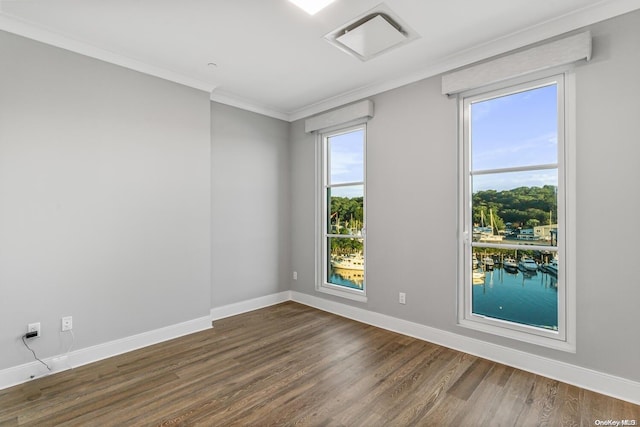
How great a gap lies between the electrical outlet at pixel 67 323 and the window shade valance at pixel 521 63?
3.86m

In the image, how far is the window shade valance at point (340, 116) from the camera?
3654 mm

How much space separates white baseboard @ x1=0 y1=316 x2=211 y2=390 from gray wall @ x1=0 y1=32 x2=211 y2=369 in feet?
0.19

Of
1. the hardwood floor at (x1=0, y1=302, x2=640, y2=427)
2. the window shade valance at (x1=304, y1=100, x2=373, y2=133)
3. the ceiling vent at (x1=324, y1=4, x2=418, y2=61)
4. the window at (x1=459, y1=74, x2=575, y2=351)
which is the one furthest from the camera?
the window shade valance at (x1=304, y1=100, x2=373, y2=133)

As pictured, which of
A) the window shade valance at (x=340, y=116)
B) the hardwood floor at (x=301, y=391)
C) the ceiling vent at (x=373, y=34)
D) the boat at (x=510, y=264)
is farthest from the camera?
the window shade valance at (x=340, y=116)

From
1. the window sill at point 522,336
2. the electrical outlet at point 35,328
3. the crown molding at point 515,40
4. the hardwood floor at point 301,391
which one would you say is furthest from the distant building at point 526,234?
the electrical outlet at point 35,328

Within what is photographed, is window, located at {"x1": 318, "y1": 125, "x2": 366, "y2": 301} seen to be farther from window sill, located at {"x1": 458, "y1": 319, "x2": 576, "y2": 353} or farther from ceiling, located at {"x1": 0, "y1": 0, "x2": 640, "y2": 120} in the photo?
window sill, located at {"x1": 458, "y1": 319, "x2": 576, "y2": 353}

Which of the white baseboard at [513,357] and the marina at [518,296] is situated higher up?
the marina at [518,296]

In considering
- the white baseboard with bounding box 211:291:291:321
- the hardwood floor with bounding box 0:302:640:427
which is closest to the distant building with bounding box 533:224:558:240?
the hardwood floor with bounding box 0:302:640:427

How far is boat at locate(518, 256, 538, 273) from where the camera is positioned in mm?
2654

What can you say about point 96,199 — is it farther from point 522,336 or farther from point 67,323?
point 522,336

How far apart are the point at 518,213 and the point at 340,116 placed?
2.23 m

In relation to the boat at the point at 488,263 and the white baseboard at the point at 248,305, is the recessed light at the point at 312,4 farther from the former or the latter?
the white baseboard at the point at 248,305

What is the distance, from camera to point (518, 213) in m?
2.74

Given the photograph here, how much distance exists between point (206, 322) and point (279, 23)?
305 centimetres
